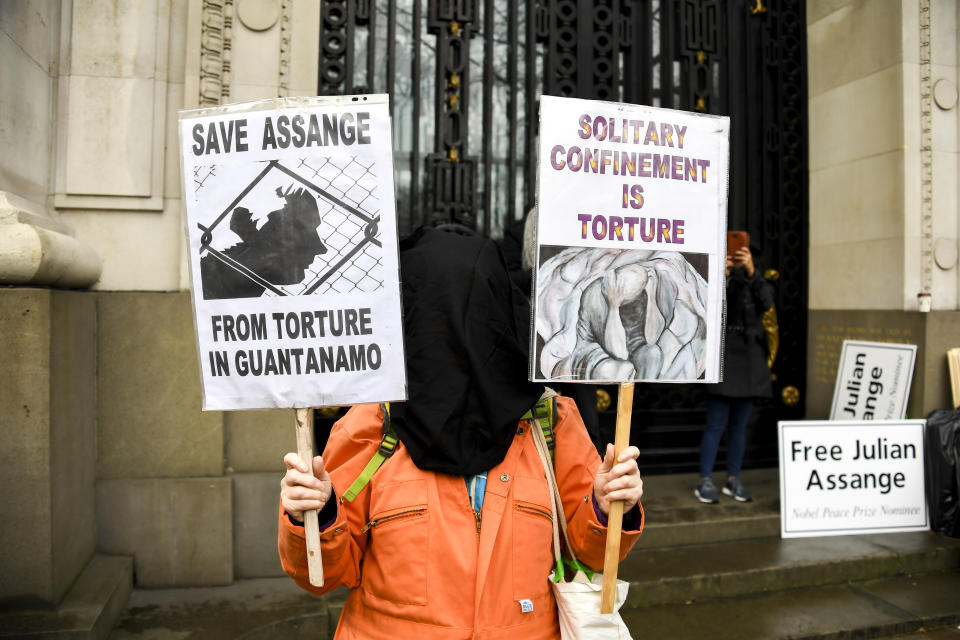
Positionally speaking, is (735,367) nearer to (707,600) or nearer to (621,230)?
(707,600)

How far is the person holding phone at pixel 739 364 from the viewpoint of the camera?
5.27 m

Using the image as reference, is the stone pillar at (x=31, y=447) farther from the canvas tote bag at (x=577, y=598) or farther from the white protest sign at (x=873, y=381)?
the white protest sign at (x=873, y=381)

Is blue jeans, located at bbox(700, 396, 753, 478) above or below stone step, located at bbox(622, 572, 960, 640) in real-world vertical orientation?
above

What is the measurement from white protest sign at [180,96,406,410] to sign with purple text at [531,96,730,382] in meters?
0.45

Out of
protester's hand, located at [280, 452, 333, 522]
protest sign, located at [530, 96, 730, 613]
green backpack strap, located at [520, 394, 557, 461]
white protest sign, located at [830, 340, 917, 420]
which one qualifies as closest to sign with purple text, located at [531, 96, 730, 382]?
protest sign, located at [530, 96, 730, 613]

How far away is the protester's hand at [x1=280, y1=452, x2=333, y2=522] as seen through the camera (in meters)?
1.60

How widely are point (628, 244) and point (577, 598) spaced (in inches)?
40.8

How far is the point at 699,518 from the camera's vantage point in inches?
198

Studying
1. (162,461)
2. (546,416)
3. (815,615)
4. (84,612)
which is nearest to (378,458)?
(546,416)

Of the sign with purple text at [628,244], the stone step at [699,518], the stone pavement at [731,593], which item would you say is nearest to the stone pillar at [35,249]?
the stone pavement at [731,593]

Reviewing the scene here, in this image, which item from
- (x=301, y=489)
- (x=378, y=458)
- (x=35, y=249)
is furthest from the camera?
(x=35, y=249)

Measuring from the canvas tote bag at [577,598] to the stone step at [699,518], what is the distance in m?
3.10

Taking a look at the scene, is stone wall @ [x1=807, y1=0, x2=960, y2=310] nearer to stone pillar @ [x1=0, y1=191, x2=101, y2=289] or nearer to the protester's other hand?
the protester's other hand

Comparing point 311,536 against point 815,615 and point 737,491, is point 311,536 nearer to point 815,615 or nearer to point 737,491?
point 815,615
